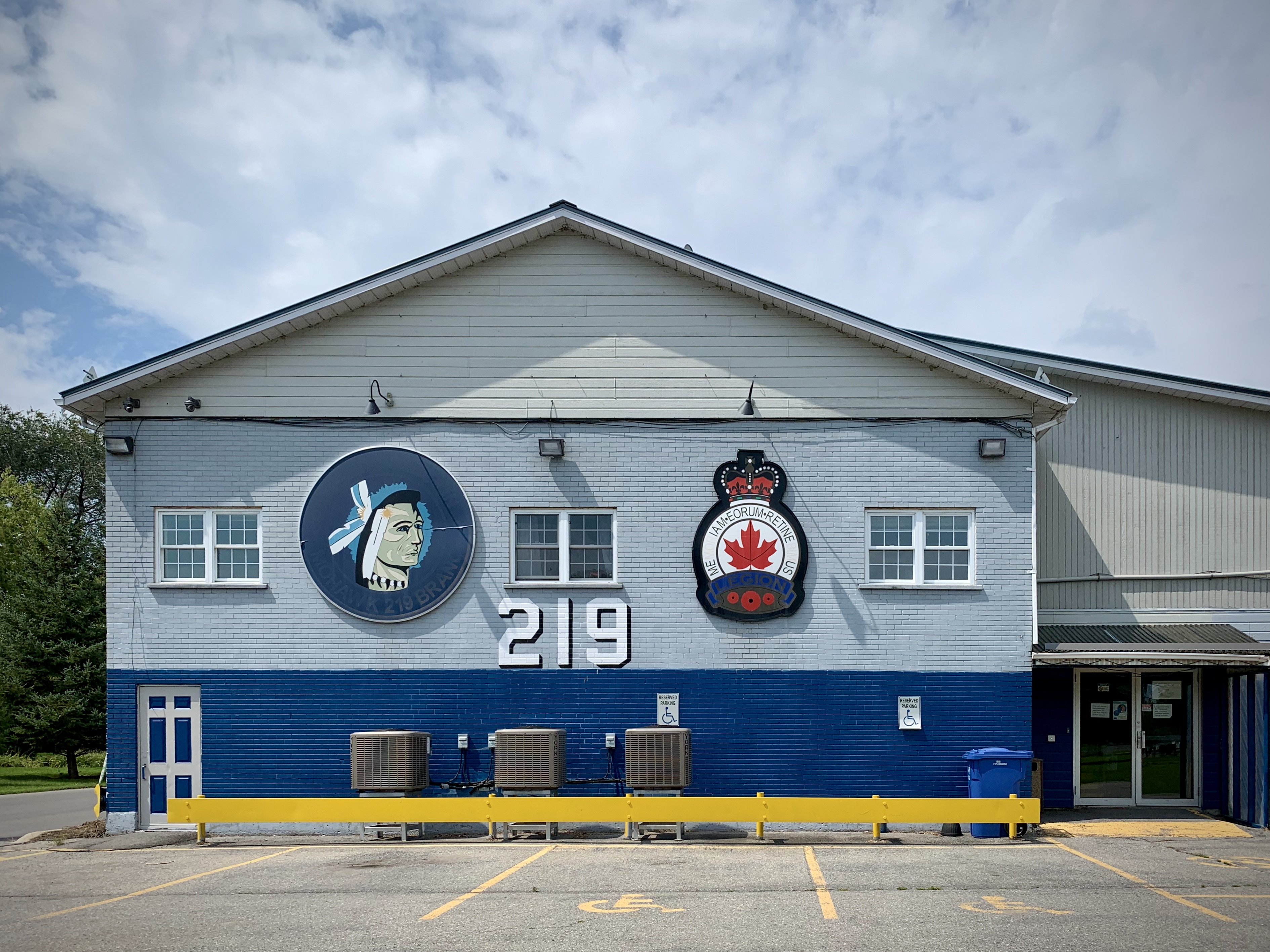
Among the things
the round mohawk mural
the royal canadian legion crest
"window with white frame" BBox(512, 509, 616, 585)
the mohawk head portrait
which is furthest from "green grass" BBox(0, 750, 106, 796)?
the royal canadian legion crest

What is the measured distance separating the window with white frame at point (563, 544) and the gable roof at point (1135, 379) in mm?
6091

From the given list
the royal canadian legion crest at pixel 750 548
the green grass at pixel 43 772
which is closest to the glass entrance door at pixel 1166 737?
the royal canadian legion crest at pixel 750 548

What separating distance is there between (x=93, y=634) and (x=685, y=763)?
24123mm

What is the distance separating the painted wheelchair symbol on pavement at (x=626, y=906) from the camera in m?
9.03

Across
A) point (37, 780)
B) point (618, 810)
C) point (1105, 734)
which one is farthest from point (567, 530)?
point (37, 780)

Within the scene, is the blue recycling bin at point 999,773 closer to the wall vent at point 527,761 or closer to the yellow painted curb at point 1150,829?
the yellow painted curb at point 1150,829

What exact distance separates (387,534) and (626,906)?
7.18 meters

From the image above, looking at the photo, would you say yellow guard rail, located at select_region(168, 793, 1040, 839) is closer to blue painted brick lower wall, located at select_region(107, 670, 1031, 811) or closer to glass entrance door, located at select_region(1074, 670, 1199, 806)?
blue painted brick lower wall, located at select_region(107, 670, 1031, 811)

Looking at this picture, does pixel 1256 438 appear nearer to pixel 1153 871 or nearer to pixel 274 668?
pixel 1153 871

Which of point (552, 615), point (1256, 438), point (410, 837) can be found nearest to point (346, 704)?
point (410, 837)

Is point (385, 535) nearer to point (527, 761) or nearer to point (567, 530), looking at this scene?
point (567, 530)

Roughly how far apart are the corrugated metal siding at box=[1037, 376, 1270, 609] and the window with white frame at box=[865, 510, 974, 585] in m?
2.52

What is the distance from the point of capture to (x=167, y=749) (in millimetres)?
14523

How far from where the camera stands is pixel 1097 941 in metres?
7.89
